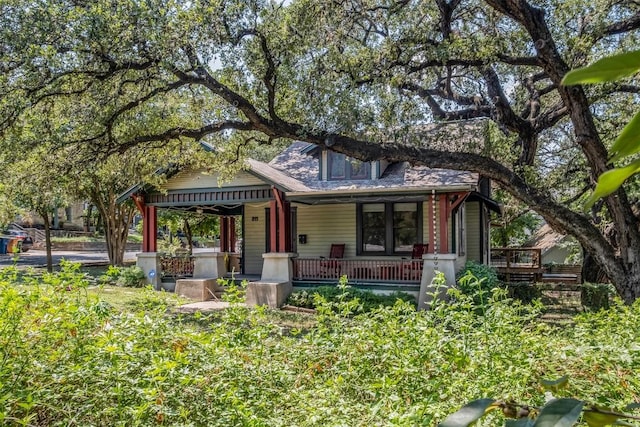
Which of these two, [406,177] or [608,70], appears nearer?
[608,70]

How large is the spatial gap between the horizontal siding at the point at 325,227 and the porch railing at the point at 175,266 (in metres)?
3.88

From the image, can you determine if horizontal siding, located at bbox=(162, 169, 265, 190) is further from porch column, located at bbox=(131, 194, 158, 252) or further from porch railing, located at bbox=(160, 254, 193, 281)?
porch railing, located at bbox=(160, 254, 193, 281)

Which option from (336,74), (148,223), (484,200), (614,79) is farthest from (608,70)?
(484,200)

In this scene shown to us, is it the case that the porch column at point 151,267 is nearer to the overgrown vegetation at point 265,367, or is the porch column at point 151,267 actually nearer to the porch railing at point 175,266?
the porch railing at point 175,266

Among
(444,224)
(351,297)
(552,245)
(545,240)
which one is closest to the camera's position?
(444,224)

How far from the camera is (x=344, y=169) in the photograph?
49.2 feet

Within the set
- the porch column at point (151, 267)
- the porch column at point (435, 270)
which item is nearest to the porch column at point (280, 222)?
the porch column at point (435, 270)

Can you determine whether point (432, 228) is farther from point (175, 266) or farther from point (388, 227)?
point (175, 266)

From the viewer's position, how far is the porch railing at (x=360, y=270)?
1352 centimetres

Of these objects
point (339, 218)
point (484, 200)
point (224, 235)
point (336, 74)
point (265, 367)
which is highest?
point (336, 74)

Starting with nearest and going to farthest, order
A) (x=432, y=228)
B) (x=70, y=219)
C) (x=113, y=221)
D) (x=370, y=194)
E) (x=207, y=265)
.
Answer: (x=432, y=228) → (x=370, y=194) → (x=207, y=265) → (x=113, y=221) → (x=70, y=219)

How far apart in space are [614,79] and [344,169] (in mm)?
14558

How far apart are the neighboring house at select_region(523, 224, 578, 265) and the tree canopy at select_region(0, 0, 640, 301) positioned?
46.3ft

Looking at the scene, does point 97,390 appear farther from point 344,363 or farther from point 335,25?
point 335,25
